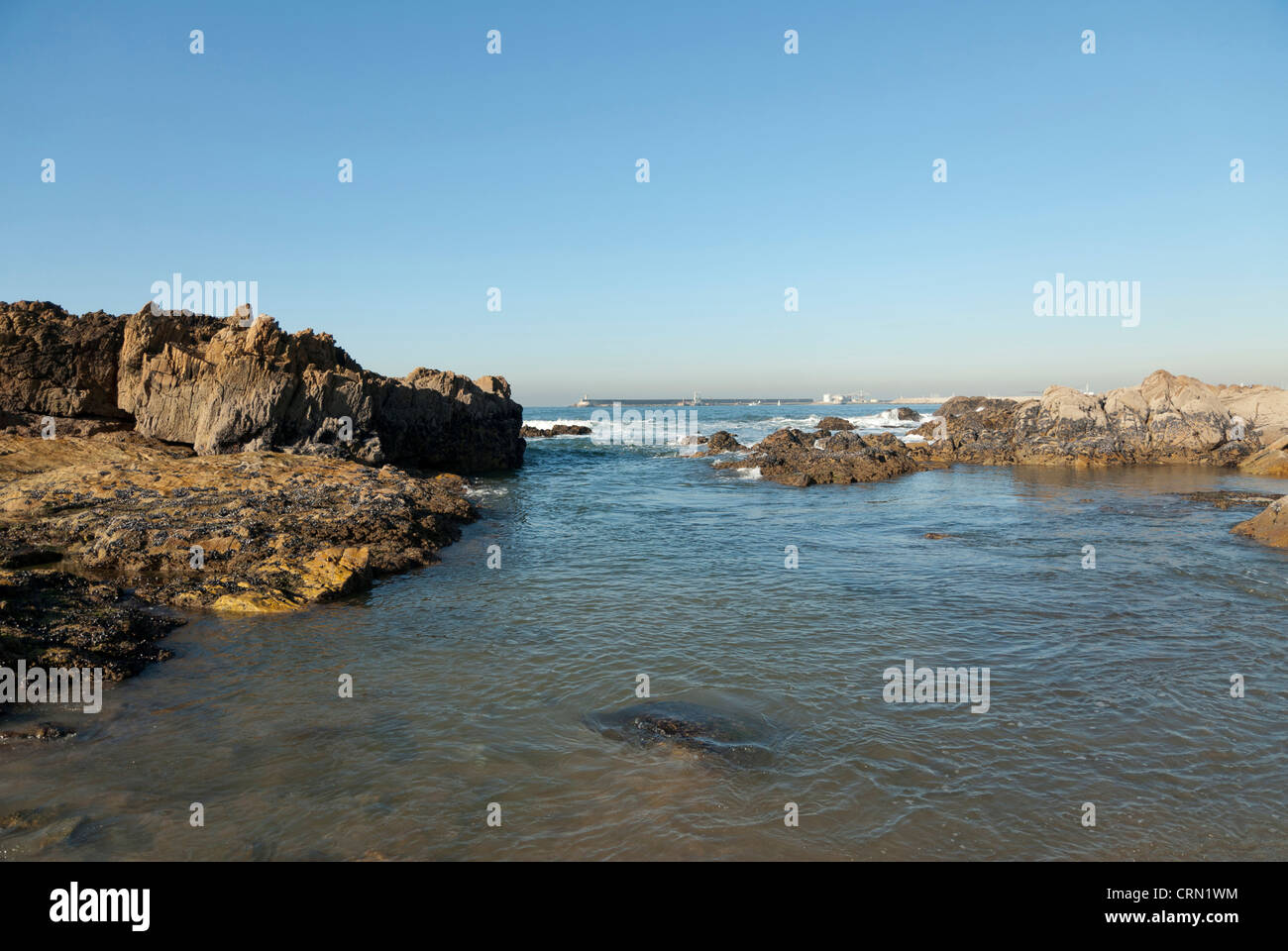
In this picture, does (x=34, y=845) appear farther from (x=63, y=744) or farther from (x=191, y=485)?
(x=191, y=485)

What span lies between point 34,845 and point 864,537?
16381 mm

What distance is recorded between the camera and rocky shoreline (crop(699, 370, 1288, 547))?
31.5 metres

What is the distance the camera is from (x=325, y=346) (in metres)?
27.1

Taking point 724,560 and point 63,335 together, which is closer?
point 724,560

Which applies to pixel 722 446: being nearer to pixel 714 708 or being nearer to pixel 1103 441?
pixel 1103 441

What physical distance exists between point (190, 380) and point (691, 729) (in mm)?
21332

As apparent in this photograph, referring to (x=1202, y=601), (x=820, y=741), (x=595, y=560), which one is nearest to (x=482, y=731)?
(x=820, y=741)

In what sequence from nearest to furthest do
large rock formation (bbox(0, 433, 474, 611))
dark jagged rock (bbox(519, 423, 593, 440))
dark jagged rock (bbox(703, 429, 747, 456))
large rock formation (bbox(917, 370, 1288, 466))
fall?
large rock formation (bbox(0, 433, 474, 611)), large rock formation (bbox(917, 370, 1288, 466)), dark jagged rock (bbox(703, 429, 747, 456)), dark jagged rock (bbox(519, 423, 593, 440))

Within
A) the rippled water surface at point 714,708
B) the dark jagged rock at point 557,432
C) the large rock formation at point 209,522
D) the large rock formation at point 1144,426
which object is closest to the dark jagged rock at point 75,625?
the rippled water surface at point 714,708

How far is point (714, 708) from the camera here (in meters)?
7.77

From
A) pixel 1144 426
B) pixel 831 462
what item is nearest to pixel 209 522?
pixel 831 462

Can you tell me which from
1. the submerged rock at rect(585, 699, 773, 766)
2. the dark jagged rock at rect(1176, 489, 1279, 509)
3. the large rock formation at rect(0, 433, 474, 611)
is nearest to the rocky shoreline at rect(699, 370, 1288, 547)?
the dark jagged rock at rect(1176, 489, 1279, 509)

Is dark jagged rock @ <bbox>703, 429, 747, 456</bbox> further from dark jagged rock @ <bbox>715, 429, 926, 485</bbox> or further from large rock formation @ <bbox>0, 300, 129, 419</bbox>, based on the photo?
large rock formation @ <bbox>0, 300, 129, 419</bbox>

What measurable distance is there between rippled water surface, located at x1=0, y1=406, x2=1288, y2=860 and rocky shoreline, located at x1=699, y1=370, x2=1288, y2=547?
58.8 feet
